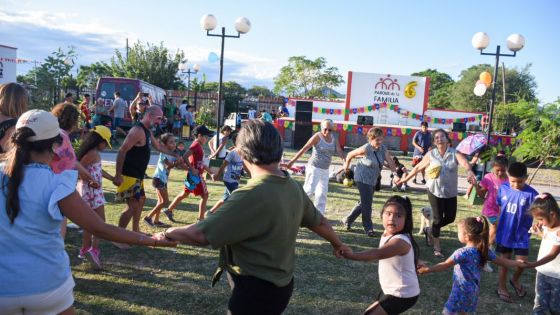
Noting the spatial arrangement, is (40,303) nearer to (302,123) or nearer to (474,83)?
(302,123)

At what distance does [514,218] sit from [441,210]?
4.26ft

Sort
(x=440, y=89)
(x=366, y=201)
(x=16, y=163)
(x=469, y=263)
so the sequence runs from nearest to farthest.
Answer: (x=16, y=163), (x=469, y=263), (x=366, y=201), (x=440, y=89)

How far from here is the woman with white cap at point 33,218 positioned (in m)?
2.11

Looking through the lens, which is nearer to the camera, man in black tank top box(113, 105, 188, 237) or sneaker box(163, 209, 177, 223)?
man in black tank top box(113, 105, 188, 237)

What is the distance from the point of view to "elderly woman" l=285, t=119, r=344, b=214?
6.95 meters

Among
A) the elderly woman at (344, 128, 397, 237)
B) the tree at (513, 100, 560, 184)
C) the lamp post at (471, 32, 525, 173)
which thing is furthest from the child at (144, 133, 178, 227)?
the lamp post at (471, 32, 525, 173)

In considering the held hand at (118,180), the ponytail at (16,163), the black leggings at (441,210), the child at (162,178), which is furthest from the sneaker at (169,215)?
the ponytail at (16,163)

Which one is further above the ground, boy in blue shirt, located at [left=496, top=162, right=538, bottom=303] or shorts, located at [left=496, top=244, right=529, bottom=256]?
boy in blue shirt, located at [left=496, top=162, right=538, bottom=303]

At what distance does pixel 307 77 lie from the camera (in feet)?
183

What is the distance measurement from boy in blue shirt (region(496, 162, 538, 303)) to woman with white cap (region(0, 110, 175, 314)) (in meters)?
4.05

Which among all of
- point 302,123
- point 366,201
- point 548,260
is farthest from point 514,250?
point 302,123

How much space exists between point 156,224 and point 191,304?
266 cm

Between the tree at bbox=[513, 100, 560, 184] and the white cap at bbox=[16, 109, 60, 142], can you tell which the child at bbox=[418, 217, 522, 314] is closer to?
the white cap at bbox=[16, 109, 60, 142]

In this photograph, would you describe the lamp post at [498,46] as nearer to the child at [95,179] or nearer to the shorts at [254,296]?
the child at [95,179]
